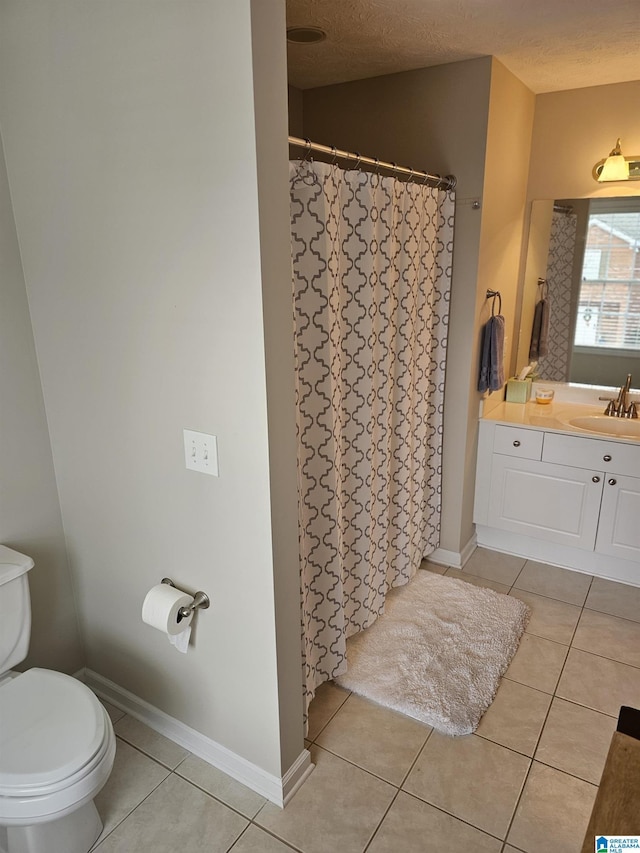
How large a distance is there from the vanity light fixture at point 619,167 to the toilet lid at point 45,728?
124 inches

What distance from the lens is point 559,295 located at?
3.21 metres

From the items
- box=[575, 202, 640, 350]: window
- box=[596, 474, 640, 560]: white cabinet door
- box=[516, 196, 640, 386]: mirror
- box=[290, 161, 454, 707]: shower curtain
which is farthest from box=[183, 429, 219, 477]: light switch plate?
box=[575, 202, 640, 350]: window

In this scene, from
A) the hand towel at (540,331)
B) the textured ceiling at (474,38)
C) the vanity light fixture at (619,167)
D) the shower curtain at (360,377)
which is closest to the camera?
the shower curtain at (360,377)

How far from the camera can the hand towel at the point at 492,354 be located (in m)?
2.85

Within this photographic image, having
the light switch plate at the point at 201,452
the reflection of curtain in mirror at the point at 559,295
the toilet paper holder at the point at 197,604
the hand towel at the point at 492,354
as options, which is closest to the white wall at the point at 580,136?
the reflection of curtain in mirror at the point at 559,295

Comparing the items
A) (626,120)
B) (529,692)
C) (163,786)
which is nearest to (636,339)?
(626,120)

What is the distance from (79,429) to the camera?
195 centimetres

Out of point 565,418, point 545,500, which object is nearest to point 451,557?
point 545,500

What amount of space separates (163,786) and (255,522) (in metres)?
1.00

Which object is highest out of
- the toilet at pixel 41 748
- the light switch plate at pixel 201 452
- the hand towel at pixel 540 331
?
the hand towel at pixel 540 331

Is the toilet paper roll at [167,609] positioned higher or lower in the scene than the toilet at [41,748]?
higher

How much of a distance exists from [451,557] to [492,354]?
3.64 ft

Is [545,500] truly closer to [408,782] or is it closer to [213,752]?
[408,782]

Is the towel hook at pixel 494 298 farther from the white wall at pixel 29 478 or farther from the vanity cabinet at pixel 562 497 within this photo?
the white wall at pixel 29 478
